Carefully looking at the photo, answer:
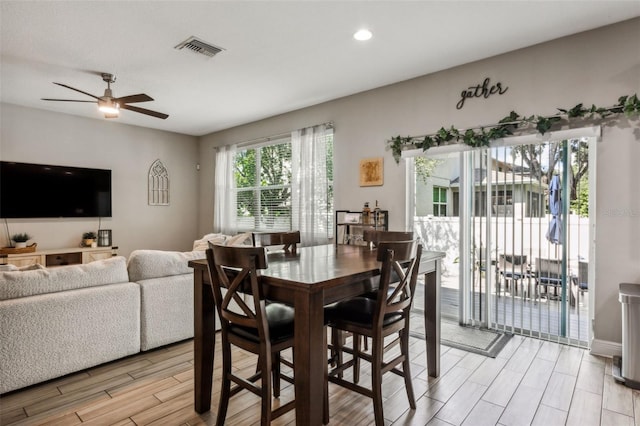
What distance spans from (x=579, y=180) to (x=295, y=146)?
3.43 m

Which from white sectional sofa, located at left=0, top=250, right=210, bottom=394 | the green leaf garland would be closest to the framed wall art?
the green leaf garland

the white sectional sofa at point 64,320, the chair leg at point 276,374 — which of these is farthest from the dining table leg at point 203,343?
the white sectional sofa at point 64,320

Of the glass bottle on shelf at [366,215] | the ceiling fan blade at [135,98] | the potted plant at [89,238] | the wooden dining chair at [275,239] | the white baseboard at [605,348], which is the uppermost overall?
the ceiling fan blade at [135,98]

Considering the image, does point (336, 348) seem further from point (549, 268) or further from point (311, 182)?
point (311, 182)

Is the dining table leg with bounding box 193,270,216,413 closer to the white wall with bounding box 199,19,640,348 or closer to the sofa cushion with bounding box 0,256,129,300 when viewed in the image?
the sofa cushion with bounding box 0,256,129,300

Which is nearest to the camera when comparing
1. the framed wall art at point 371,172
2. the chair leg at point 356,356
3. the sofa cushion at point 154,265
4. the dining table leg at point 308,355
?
the dining table leg at point 308,355

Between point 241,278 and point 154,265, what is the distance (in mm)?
A: 1752

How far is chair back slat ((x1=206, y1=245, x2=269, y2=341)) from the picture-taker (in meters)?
1.63

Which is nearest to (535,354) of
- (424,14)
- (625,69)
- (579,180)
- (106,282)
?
(579,180)

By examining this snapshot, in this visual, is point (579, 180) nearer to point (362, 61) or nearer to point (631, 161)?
point (631, 161)

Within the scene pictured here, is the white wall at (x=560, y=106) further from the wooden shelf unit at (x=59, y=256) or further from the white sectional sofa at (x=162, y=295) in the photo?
the wooden shelf unit at (x=59, y=256)

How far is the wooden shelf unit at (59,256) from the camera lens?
4695 millimetres

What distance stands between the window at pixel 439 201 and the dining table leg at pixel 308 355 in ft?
8.78

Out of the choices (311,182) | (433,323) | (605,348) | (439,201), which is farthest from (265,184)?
(605,348)
